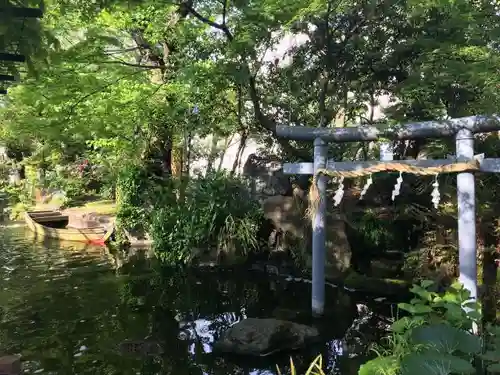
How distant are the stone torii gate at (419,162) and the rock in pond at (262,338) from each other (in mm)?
1176

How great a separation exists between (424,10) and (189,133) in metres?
6.57

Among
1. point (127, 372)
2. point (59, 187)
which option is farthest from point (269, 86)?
point (59, 187)

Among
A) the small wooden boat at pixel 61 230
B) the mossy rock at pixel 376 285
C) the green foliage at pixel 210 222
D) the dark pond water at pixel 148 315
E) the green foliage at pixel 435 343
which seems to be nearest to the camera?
the green foliage at pixel 435 343

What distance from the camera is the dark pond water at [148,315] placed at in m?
6.07

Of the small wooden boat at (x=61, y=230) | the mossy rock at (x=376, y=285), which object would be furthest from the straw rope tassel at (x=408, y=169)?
the small wooden boat at (x=61, y=230)

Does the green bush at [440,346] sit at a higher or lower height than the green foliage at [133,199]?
lower

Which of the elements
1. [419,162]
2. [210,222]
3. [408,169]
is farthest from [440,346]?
[210,222]

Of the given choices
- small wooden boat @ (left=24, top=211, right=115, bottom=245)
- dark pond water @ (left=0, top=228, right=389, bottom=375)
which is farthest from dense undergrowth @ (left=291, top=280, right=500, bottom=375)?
small wooden boat @ (left=24, top=211, right=115, bottom=245)

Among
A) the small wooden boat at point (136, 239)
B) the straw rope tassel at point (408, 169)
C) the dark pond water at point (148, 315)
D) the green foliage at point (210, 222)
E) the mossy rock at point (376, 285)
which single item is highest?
the straw rope tassel at point (408, 169)

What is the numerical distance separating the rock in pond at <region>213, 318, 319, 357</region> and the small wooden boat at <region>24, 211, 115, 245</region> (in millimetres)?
9200

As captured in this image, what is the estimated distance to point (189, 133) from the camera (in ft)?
42.9

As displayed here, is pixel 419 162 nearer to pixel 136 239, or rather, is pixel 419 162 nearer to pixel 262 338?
pixel 262 338

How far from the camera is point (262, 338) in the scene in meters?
6.25

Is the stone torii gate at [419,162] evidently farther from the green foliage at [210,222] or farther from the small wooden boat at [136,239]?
the small wooden boat at [136,239]
